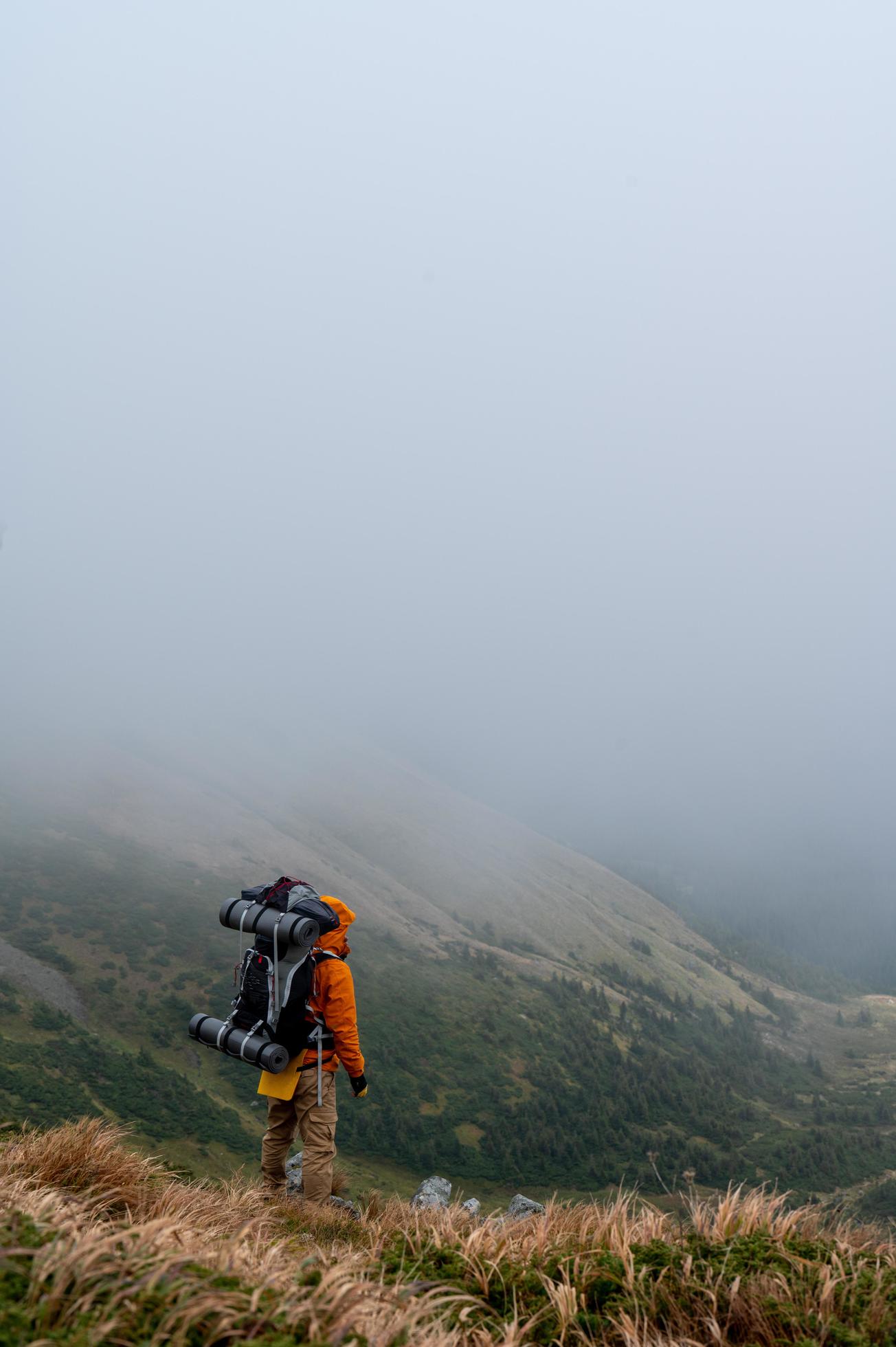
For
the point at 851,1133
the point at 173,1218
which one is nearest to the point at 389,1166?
the point at 173,1218

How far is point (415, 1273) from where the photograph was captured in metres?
4.62

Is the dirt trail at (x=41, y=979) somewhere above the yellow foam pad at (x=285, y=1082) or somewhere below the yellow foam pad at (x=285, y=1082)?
below

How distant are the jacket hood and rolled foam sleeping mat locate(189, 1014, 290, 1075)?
1229 millimetres

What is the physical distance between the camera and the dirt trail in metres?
42.4

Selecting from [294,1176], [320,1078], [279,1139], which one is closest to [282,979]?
[320,1078]

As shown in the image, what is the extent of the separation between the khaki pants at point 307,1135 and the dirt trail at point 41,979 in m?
37.9

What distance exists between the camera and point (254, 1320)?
3.09m

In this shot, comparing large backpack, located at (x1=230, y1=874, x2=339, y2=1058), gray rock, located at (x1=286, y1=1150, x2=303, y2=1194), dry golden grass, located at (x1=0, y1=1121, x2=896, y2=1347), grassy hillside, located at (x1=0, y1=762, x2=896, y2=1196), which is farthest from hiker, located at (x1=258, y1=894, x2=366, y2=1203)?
dry golden grass, located at (x1=0, y1=1121, x2=896, y2=1347)

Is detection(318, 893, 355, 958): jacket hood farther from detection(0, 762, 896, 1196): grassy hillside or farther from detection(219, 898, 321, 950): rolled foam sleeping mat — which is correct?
detection(0, 762, 896, 1196): grassy hillside

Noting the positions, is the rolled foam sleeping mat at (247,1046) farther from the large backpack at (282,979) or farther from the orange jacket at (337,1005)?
the orange jacket at (337,1005)

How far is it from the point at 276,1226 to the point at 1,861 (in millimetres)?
68362

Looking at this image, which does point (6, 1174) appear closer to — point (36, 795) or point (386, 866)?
point (36, 795)

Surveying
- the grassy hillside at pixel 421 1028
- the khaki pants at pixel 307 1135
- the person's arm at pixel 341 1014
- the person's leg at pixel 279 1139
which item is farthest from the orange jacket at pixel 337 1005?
the grassy hillside at pixel 421 1028

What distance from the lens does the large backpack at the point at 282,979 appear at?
9.14 meters
